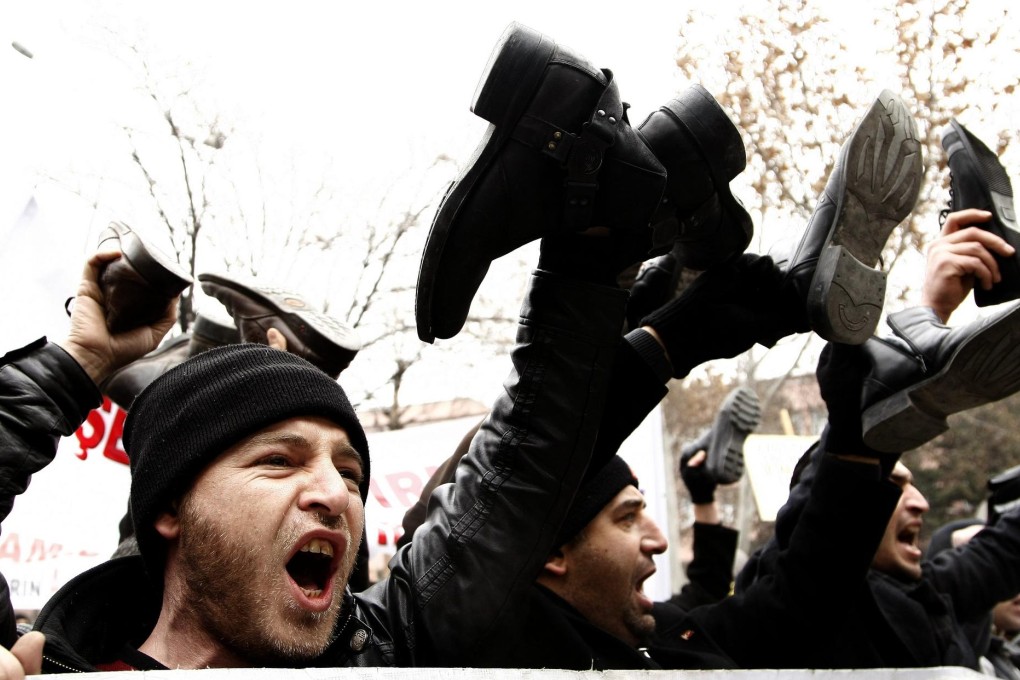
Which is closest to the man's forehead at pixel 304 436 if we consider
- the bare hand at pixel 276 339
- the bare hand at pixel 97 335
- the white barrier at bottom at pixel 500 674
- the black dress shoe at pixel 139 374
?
the bare hand at pixel 97 335

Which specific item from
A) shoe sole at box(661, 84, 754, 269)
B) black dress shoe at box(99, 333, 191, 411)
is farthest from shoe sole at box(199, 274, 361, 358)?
shoe sole at box(661, 84, 754, 269)

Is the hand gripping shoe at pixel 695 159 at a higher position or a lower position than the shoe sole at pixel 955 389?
higher

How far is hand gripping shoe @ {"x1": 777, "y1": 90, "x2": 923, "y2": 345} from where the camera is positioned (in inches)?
93.2

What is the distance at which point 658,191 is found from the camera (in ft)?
6.47

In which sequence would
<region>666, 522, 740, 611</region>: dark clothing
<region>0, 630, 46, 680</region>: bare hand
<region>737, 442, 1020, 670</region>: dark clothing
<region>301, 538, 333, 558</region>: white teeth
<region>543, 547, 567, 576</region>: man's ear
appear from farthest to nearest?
<region>666, 522, 740, 611</region>: dark clothing < <region>737, 442, 1020, 670</region>: dark clothing < <region>543, 547, 567, 576</region>: man's ear < <region>301, 538, 333, 558</region>: white teeth < <region>0, 630, 46, 680</region>: bare hand

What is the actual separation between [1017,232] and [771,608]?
1337mm

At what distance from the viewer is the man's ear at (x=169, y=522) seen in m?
1.94

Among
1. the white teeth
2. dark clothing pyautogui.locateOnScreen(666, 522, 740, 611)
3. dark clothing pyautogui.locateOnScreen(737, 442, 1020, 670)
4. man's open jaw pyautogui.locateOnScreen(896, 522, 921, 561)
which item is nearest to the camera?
the white teeth

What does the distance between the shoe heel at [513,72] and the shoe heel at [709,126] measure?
1.31ft

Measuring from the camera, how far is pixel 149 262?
2246 millimetres

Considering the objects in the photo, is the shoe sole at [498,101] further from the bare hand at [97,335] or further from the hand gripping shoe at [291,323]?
the hand gripping shoe at [291,323]

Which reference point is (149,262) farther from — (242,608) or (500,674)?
(500,674)

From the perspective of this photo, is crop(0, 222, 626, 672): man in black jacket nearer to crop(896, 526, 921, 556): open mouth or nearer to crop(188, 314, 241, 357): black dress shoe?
crop(188, 314, 241, 357): black dress shoe

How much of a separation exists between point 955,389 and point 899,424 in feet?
0.55
